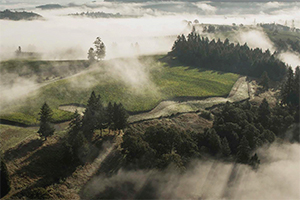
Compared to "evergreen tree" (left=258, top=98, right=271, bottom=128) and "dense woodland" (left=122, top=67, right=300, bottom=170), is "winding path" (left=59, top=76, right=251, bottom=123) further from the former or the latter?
"evergreen tree" (left=258, top=98, right=271, bottom=128)

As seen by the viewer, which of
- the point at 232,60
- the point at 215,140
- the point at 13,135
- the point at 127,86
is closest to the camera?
the point at 13,135

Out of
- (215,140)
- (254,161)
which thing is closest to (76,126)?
(215,140)

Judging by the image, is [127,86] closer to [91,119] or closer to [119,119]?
[119,119]

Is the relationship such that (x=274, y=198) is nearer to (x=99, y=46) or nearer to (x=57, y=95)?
(x=57, y=95)

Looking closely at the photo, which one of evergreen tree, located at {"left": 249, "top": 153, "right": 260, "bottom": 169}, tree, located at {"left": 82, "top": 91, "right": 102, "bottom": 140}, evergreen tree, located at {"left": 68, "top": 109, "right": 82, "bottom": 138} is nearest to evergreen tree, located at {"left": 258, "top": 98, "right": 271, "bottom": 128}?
evergreen tree, located at {"left": 249, "top": 153, "right": 260, "bottom": 169}

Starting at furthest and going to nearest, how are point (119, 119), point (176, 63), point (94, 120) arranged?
1. point (176, 63)
2. point (119, 119)
3. point (94, 120)

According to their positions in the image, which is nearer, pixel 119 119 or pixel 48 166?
pixel 48 166

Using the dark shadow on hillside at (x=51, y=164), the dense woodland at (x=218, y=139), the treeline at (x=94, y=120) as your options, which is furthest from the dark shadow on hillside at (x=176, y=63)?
the dark shadow on hillside at (x=51, y=164)
